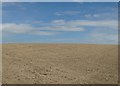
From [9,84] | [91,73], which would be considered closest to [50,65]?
[91,73]

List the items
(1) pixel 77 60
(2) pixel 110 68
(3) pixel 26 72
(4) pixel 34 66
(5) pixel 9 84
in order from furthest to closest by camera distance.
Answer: (1) pixel 77 60 → (2) pixel 110 68 → (4) pixel 34 66 → (3) pixel 26 72 → (5) pixel 9 84

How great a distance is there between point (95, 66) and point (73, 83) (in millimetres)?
4472

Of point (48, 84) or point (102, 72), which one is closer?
point (48, 84)

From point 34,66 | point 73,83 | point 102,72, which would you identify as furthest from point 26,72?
point 102,72

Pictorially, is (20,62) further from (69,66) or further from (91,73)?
(91,73)

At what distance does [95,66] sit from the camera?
21.5 m

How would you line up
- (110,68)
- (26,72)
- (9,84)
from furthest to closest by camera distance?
1. (110,68)
2. (26,72)
3. (9,84)

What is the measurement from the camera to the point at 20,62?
2053 cm

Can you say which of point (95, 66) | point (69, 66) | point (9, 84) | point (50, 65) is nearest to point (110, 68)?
point (95, 66)

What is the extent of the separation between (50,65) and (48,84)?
11.5ft

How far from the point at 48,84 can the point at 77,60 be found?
6591mm

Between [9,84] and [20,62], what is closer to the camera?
[9,84]

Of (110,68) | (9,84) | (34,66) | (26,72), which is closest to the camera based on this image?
(9,84)

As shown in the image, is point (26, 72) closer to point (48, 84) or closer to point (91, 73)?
point (48, 84)
